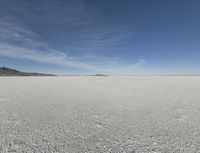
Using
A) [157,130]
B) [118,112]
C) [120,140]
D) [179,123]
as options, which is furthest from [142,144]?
[118,112]

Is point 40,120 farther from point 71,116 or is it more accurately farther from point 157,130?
point 157,130

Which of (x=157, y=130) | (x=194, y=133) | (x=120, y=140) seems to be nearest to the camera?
(x=120, y=140)

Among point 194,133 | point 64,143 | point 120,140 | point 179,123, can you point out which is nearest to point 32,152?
→ point 64,143

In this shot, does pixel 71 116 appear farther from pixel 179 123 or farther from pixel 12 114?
pixel 179 123

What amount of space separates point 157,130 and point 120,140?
0.76 metres

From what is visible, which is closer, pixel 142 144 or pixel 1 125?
pixel 142 144

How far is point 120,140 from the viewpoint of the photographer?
7.94 feet

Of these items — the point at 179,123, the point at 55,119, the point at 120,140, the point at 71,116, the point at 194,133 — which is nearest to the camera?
the point at 120,140

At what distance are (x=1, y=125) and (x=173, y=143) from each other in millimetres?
2817

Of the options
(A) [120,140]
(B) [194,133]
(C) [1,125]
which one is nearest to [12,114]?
(C) [1,125]

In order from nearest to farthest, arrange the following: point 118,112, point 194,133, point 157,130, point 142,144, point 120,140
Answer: point 142,144, point 120,140, point 194,133, point 157,130, point 118,112

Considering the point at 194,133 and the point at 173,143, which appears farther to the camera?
the point at 194,133

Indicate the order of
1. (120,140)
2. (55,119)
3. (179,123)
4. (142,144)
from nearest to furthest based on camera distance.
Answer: (142,144)
(120,140)
(179,123)
(55,119)

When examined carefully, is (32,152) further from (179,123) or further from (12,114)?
(179,123)
